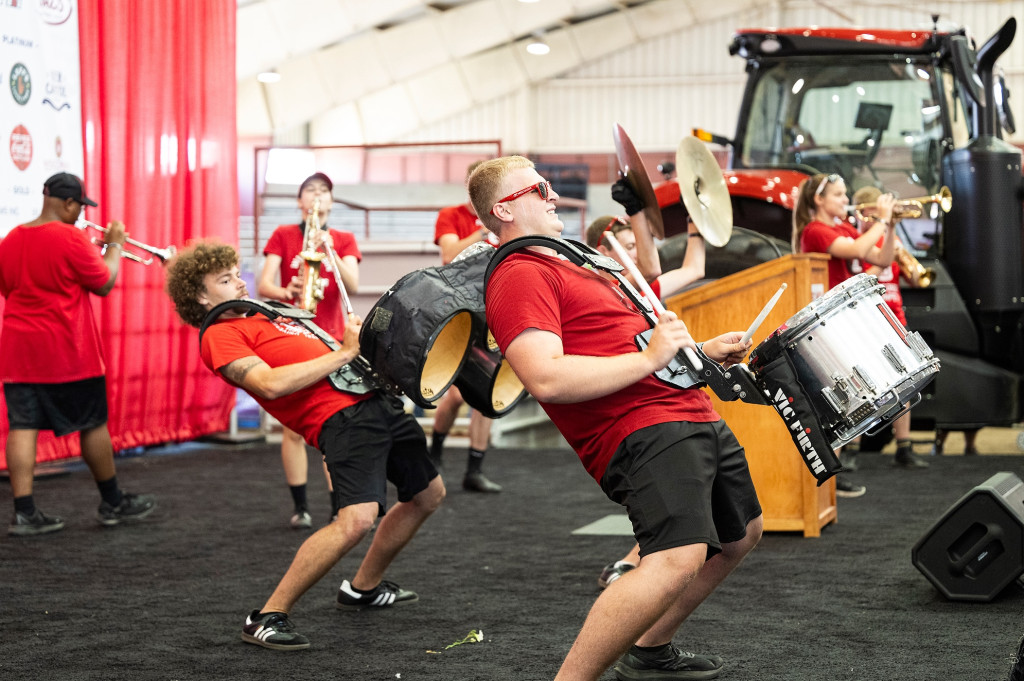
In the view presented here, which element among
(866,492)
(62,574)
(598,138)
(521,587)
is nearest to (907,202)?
(866,492)

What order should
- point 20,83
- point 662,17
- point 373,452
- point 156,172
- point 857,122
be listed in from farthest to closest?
point 662,17, point 156,172, point 857,122, point 20,83, point 373,452

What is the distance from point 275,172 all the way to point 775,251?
399cm

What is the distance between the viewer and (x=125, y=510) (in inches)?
218

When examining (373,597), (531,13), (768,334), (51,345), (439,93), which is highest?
(531,13)

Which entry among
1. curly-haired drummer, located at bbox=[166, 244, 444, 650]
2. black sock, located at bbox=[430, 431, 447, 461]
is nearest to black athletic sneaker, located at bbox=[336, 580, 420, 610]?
curly-haired drummer, located at bbox=[166, 244, 444, 650]

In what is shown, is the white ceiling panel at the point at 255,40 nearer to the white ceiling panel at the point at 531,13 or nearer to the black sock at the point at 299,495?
the white ceiling panel at the point at 531,13

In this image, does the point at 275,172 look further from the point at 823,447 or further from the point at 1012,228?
the point at 823,447

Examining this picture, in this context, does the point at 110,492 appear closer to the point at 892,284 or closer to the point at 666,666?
the point at 666,666

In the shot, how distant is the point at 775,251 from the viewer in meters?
6.09

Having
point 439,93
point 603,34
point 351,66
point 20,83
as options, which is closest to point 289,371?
point 20,83

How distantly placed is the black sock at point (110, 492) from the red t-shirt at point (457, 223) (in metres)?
2.01

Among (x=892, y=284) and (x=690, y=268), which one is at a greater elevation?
(x=690, y=268)

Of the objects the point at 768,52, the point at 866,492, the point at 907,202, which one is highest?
the point at 768,52

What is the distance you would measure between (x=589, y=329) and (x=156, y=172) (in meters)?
6.26
